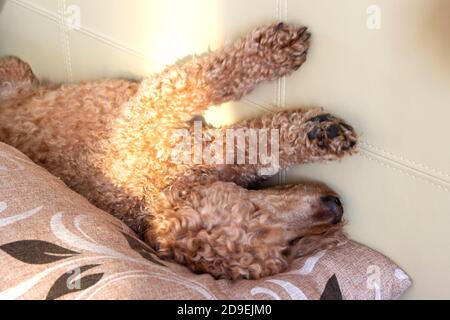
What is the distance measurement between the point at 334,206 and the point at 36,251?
25.4 inches

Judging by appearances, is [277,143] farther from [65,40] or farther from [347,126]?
[65,40]

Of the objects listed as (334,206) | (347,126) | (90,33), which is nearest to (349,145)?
(347,126)

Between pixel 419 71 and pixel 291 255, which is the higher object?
pixel 419 71

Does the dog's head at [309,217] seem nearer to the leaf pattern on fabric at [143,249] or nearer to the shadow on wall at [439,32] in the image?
the leaf pattern on fabric at [143,249]

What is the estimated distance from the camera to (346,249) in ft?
4.04

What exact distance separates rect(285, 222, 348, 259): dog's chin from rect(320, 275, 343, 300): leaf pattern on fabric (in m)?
0.09

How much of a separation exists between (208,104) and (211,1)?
0.26 meters

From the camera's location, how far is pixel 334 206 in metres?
1.22

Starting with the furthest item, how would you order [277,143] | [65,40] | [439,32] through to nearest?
[65,40], [277,143], [439,32]

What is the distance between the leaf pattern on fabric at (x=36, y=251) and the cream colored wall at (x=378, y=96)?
2.01 feet
